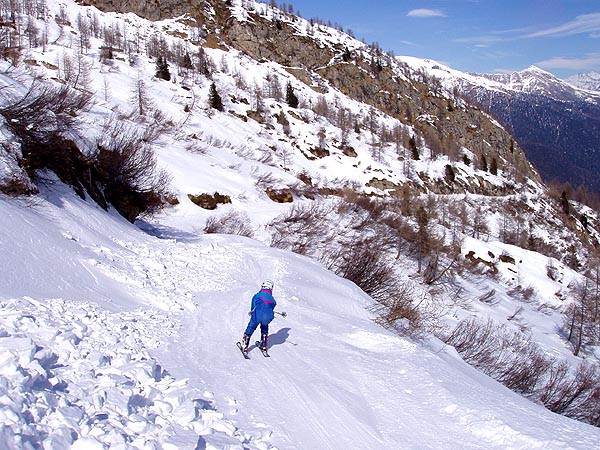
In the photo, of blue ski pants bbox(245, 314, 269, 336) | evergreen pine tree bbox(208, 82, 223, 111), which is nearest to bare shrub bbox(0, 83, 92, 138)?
blue ski pants bbox(245, 314, 269, 336)

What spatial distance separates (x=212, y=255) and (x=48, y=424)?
30.8ft

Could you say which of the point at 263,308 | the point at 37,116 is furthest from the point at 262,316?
the point at 37,116

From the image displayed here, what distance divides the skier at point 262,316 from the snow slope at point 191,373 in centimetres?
24

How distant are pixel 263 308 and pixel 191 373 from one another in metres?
1.76

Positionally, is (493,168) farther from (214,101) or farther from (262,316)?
(262,316)

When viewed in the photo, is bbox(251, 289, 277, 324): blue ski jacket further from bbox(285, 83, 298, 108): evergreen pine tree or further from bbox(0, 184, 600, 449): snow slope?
bbox(285, 83, 298, 108): evergreen pine tree

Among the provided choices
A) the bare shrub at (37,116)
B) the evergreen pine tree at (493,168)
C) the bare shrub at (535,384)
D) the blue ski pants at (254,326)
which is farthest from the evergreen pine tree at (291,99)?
the blue ski pants at (254,326)

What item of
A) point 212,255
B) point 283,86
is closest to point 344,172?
point 283,86

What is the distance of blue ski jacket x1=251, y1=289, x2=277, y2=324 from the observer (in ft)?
21.0

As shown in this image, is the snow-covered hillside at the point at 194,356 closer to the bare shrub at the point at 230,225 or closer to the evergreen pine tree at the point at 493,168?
the bare shrub at the point at 230,225

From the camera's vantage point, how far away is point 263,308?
21.3 ft

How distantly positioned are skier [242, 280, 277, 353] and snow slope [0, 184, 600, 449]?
243mm

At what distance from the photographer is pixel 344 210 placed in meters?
28.4

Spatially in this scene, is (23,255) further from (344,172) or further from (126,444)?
(344,172)
